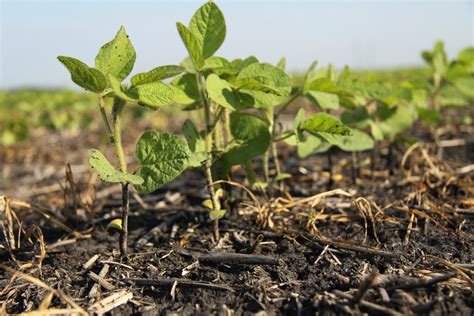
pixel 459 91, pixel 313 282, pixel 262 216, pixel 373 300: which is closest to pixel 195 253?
pixel 262 216

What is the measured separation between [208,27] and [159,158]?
461 millimetres

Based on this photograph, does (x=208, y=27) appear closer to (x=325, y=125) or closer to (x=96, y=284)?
(x=325, y=125)

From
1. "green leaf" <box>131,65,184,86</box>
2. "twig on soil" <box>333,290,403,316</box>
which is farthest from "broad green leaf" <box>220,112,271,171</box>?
"twig on soil" <box>333,290,403,316</box>

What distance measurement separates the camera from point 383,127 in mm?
2070

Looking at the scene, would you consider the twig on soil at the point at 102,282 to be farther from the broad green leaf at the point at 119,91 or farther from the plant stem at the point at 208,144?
the broad green leaf at the point at 119,91

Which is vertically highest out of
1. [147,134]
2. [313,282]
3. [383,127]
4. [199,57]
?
[199,57]

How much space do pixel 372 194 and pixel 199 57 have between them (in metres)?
1.01

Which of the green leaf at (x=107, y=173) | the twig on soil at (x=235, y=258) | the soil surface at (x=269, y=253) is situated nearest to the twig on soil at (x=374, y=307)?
the soil surface at (x=269, y=253)

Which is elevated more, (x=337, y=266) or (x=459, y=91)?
(x=459, y=91)

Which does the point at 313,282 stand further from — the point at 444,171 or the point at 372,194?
the point at 444,171

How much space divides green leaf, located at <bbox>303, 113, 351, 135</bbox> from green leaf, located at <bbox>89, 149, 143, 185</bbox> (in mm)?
615

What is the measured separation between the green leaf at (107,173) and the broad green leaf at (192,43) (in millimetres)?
420

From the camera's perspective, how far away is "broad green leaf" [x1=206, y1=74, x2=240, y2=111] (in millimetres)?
1320

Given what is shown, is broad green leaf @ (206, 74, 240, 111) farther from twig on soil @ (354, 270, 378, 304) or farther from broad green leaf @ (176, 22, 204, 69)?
twig on soil @ (354, 270, 378, 304)
